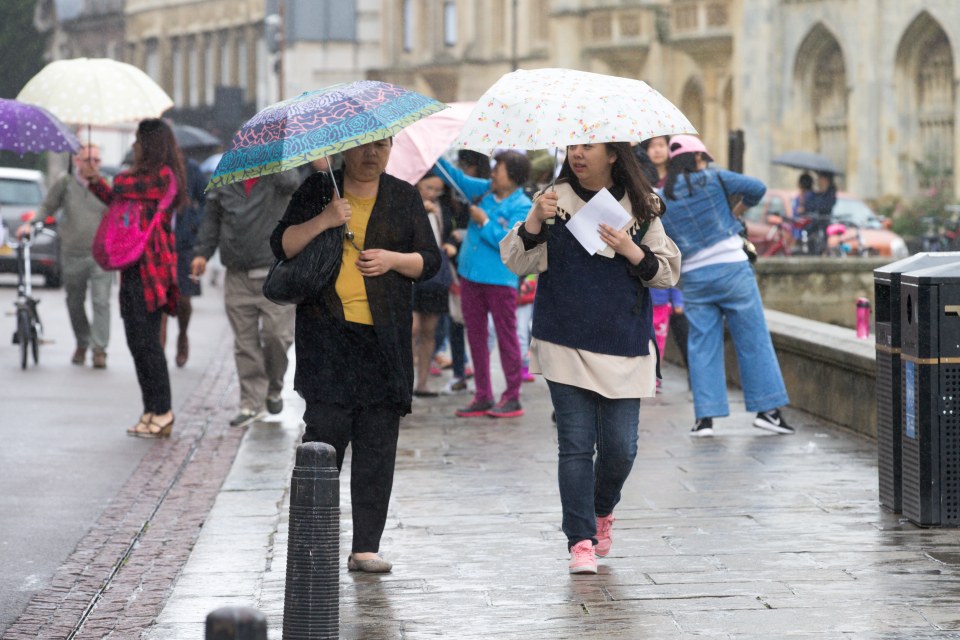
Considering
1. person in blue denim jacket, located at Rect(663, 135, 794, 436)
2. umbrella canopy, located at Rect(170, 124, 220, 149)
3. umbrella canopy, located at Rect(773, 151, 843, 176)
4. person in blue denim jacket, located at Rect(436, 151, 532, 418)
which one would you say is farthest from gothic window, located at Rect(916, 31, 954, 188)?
person in blue denim jacket, located at Rect(663, 135, 794, 436)

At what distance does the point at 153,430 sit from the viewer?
36.7 ft

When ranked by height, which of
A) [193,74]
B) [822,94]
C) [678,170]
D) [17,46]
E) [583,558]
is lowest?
[583,558]

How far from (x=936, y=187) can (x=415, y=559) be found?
3150 centimetres

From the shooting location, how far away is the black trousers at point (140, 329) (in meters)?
10.8

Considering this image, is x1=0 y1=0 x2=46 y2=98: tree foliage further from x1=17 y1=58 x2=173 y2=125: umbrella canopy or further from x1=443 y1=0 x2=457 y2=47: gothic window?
x1=17 y1=58 x2=173 y2=125: umbrella canopy

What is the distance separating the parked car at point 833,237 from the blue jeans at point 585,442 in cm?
1736

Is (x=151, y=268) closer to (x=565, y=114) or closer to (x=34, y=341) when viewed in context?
(x=565, y=114)

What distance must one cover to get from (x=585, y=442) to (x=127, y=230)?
4.68m

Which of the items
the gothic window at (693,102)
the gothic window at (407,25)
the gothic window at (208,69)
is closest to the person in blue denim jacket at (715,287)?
the gothic window at (693,102)

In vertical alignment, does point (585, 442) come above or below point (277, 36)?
below

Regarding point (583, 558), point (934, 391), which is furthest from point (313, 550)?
point (934, 391)

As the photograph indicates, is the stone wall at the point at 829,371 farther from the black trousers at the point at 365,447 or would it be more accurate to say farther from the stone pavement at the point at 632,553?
the black trousers at the point at 365,447

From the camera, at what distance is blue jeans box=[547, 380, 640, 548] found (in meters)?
6.97

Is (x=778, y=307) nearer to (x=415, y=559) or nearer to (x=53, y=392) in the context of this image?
(x=53, y=392)
